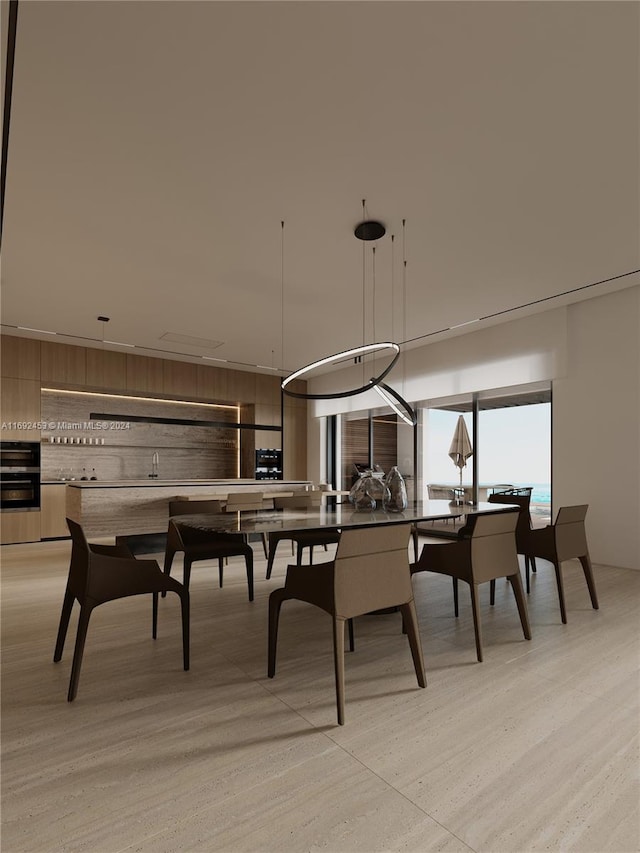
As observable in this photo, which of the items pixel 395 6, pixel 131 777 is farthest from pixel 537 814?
pixel 395 6

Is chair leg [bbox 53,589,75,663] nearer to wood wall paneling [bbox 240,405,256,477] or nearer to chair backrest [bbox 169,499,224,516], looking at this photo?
chair backrest [bbox 169,499,224,516]

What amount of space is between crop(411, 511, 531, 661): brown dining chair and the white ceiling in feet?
7.05

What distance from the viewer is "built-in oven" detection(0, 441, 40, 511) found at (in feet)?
23.0

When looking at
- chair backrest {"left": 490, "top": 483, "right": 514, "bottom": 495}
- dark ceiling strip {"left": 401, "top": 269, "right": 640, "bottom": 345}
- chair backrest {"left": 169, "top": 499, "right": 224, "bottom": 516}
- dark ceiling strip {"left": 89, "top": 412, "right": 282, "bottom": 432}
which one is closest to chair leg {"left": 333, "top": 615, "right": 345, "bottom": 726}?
chair backrest {"left": 169, "top": 499, "right": 224, "bottom": 516}

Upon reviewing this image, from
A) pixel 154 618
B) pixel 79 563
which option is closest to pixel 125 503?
pixel 154 618

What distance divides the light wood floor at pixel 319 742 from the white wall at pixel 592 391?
2.19m

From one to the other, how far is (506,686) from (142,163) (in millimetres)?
3481

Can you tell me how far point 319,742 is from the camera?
77.4 inches

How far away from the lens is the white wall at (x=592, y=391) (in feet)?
16.9

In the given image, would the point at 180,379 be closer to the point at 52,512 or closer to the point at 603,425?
the point at 52,512

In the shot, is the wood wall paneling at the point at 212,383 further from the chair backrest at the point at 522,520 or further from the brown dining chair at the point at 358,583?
the brown dining chair at the point at 358,583

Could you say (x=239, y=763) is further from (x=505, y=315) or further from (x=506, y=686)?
(x=505, y=315)

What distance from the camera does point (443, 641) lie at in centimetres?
307

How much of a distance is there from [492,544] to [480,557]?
13cm
